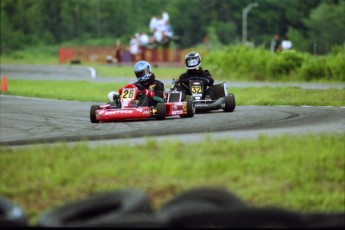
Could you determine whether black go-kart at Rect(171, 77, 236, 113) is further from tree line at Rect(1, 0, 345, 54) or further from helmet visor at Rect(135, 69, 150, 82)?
tree line at Rect(1, 0, 345, 54)

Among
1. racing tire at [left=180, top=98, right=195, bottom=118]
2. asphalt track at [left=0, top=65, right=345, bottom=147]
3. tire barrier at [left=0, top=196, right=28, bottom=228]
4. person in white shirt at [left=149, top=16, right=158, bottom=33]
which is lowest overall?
tire barrier at [left=0, top=196, right=28, bottom=228]

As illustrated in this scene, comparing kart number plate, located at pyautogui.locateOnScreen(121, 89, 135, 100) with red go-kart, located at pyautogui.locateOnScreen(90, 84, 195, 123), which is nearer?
red go-kart, located at pyautogui.locateOnScreen(90, 84, 195, 123)

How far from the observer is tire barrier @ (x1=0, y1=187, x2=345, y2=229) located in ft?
18.1

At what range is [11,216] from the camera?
6105mm

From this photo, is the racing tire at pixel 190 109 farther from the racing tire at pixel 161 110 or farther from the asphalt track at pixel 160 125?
the racing tire at pixel 161 110

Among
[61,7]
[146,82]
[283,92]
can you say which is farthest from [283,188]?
[61,7]

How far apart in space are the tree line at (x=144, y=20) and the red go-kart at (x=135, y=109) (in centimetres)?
6797

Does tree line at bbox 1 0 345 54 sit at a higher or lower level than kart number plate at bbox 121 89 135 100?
higher

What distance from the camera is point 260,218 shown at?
5547 millimetres

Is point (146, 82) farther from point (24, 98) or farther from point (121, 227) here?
point (121, 227)

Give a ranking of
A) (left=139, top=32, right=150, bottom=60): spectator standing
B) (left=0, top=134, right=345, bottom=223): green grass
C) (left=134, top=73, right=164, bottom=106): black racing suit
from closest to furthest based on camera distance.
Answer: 1. (left=0, top=134, right=345, bottom=223): green grass
2. (left=134, top=73, right=164, bottom=106): black racing suit
3. (left=139, top=32, right=150, bottom=60): spectator standing

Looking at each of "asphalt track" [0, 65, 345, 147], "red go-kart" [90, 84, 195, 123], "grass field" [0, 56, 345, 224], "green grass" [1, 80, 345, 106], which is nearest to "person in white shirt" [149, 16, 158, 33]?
"green grass" [1, 80, 345, 106]

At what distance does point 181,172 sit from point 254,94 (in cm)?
1549

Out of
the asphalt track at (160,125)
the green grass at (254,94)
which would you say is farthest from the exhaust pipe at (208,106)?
the green grass at (254,94)
